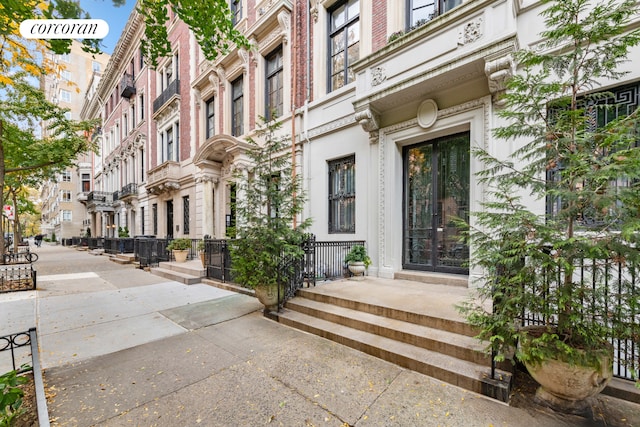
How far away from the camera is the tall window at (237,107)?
455 inches

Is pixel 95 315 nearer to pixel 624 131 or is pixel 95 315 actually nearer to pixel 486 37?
pixel 624 131

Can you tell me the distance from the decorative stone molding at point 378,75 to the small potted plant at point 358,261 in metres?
3.97

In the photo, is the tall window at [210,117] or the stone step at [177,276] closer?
the stone step at [177,276]

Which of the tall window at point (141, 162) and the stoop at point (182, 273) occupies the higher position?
→ the tall window at point (141, 162)

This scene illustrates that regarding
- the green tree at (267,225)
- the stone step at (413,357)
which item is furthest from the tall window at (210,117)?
the stone step at (413,357)

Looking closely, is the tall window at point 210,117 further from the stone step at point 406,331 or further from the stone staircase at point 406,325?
the stone step at point 406,331

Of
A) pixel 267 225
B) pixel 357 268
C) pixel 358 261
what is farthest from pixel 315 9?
pixel 357 268

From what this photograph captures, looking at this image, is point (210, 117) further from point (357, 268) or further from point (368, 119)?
point (357, 268)

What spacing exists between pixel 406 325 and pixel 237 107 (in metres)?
11.3

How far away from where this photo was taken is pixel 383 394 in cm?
275

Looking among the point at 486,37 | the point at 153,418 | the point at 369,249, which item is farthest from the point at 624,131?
the point at 369,249

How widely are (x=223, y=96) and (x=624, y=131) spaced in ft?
42.1

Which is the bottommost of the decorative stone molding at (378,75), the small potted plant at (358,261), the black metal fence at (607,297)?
the small potted plant at (358,261)

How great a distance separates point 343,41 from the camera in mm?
8008
